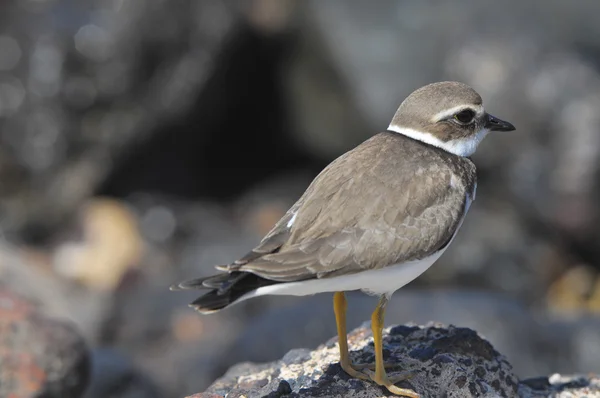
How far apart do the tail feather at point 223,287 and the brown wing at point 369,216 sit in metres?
0.07

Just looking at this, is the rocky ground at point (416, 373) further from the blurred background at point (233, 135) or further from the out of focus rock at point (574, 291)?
the out of focus rock at point (574, 291)

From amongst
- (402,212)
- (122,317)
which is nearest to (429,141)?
(402,212)

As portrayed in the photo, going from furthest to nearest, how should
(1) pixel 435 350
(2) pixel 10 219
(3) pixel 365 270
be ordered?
(2) pixel 10 219, (1) pixel 435 350, (3) pixel 365 270

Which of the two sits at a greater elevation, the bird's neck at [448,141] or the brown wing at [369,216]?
the bird's neck at [448,141]

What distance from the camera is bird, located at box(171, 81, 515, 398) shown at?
21.9 feet

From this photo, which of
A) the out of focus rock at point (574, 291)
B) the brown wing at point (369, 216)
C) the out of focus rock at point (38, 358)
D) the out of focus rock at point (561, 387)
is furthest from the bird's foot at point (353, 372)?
the out of focus rock at point (574, 291)

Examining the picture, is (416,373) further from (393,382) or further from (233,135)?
(233,135)

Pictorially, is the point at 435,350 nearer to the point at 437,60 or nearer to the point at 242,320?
the point at 242,320

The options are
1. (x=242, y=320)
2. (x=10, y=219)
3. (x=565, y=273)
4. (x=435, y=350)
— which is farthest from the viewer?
(x=10, y=219)

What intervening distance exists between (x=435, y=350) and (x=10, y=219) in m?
12.8

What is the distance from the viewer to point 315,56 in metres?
19.0

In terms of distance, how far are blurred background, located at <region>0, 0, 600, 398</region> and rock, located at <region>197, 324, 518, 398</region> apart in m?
6.87

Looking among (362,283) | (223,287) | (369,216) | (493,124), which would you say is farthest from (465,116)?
(223,287)

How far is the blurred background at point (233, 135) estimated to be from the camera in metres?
16.6
